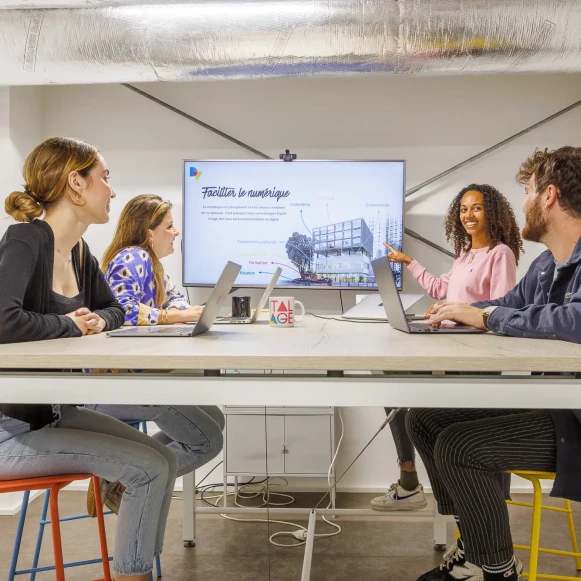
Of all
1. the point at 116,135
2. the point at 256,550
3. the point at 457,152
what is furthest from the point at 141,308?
the point at 457,152

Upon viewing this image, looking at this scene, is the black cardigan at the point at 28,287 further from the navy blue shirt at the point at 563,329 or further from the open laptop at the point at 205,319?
the navy blue shirt at the point at 563,329

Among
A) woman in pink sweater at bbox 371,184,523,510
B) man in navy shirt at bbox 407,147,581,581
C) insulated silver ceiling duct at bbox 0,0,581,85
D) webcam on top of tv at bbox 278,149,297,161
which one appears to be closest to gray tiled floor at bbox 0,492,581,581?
woman in pink sweater at bbox 371,184,523,510

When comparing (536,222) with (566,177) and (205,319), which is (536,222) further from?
(205,319)

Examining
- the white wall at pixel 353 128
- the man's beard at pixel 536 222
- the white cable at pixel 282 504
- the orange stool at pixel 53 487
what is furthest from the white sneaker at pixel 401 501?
the orange stool at pixel 53 487

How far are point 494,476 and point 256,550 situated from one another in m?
1.49

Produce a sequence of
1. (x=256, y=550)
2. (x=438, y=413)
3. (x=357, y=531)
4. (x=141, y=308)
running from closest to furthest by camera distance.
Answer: (x=438, y=413)
(x=141, y=308)
(x=256, y=550)
(x=357, y=531)

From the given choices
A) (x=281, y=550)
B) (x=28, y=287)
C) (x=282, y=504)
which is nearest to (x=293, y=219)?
(x=282, y=504)

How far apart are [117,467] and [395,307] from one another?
0.81m

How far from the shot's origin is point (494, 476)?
153 centimetres

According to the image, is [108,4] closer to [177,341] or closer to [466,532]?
[177,341]

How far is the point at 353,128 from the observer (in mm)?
3672

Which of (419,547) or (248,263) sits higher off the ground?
(248,263)

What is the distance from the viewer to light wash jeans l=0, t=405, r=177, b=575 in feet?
4.67

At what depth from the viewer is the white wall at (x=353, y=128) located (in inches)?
142
